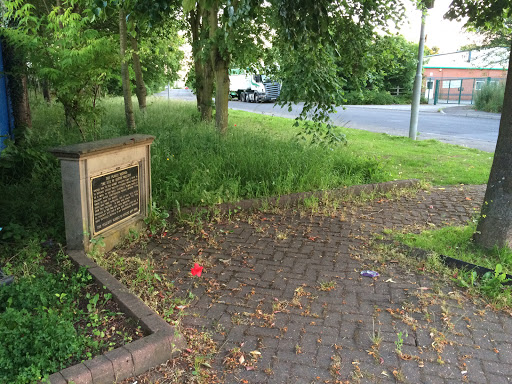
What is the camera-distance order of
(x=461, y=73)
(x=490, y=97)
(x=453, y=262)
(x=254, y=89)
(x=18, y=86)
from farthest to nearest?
(x=461, y=73)
(x=254, y=89)
(x=490, y=97)
(x=18, y=86)
(x=453, y=262)

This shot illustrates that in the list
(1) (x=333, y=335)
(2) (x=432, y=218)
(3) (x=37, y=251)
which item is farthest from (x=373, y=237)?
(3) (x=37, y=251)

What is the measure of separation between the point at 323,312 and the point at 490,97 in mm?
30740

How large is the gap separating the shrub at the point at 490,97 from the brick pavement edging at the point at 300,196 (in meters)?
24.5

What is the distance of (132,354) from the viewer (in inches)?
109

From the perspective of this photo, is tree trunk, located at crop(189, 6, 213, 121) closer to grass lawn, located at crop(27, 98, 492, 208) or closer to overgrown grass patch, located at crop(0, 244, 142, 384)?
grass lawn, located at crop(27, 98, 492, 208)

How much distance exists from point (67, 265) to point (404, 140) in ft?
37.2

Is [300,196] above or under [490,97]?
under

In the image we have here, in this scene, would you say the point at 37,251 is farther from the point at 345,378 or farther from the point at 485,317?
the point at 485,317

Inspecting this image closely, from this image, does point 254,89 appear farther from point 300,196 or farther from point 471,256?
point 471,256

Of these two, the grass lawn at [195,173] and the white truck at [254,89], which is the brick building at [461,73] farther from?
the grass lawn at [195,173]

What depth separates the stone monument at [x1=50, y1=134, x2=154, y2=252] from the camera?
4137 mm

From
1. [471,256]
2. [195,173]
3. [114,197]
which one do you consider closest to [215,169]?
[195,173]

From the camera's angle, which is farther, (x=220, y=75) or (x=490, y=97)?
(x=490, y=97)

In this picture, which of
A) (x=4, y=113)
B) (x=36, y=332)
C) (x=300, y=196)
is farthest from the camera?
(x=4, y=113)
